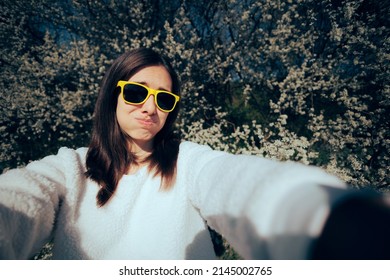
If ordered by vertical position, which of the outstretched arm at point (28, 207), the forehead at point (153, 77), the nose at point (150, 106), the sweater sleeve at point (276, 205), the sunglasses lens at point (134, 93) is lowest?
the outstretched arm at point (28, 207)

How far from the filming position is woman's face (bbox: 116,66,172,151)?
2.00 m

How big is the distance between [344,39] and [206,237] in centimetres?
573

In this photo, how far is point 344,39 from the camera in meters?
5.26

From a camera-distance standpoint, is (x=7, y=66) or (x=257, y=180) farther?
(x=7, y=66)

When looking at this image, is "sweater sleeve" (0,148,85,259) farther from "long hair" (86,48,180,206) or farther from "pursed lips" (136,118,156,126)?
"pursed lips" (136,118,156,126)

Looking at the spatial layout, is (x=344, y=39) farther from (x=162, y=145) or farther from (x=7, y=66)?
(x=7, y=66)

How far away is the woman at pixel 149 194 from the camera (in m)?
0.83

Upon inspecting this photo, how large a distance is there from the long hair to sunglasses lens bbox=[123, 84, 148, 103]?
14 centimetres

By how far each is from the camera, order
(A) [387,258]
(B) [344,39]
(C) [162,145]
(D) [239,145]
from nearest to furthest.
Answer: (A) [387,258]
(C) [162,145]
(B) [344,39]
(D) [239,145]

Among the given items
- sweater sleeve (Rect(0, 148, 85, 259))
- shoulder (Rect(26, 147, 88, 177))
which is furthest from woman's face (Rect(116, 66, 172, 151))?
sweater sleeve (Rect(0, 148, 85, 259))

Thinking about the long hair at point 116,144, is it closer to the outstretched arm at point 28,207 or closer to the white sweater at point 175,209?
the white sweater at point 175,209

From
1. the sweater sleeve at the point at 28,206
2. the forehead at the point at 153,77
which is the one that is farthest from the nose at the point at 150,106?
the sweater sleeve at the point at 28,206

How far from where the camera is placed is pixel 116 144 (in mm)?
2176
